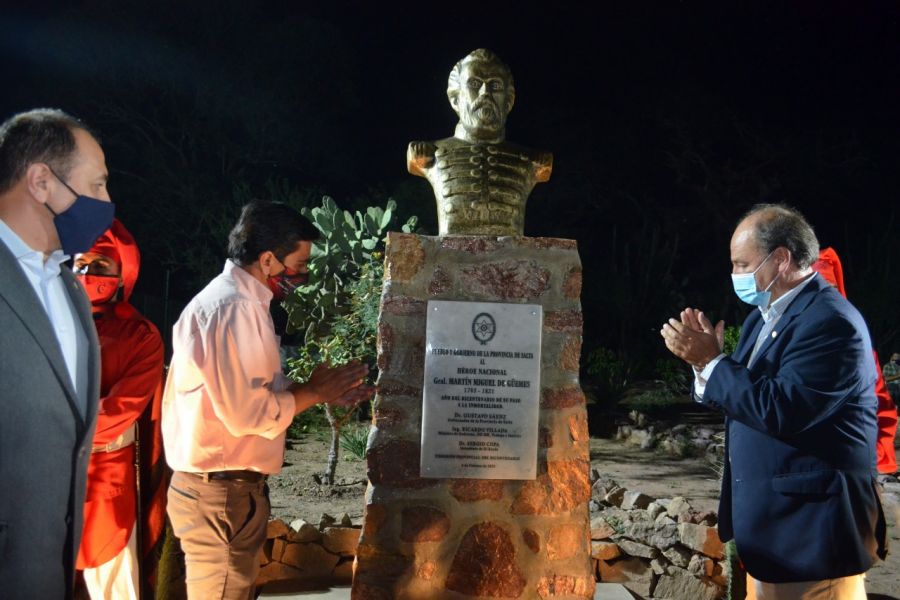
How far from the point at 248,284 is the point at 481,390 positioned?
3.09 ft

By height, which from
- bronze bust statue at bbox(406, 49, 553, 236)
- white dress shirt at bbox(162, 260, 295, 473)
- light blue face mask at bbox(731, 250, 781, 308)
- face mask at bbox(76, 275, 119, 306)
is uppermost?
bronze bust statue at bbox(406, 49, 553, 236)

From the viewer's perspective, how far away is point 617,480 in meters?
6.86

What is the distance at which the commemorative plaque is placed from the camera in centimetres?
284

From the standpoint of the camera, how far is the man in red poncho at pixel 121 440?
9.36ft

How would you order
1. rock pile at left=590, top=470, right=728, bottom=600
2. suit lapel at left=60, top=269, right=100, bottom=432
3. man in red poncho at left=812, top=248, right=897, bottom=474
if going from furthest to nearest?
rock pile at left=590, top=470, right=728, bottom=600 < man in red poncho at left=812, top=248, right=897, bottom=474 < suit lapel at left=60, top=269, right=100, bottom=432

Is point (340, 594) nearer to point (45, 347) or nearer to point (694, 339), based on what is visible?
point (694, 339)

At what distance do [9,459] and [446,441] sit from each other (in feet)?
5.07

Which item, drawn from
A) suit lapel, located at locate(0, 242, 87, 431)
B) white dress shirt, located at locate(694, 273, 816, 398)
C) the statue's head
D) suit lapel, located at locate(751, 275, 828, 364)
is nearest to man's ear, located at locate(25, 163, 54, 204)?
suit lapel, located at locate(0, 242, 87, 431)

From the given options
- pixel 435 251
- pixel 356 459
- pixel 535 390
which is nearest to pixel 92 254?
pixel 435 251

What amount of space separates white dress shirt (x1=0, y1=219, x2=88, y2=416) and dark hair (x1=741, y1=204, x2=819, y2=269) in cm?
218

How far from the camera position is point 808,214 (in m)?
17.9

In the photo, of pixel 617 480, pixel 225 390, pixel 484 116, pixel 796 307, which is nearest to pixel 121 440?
pixel 225 390

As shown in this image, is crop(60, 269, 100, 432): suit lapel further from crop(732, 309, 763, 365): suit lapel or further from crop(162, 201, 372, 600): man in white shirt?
crop(732, 309, 763, 365): suit lapel

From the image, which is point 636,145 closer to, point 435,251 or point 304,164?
point 304,164
